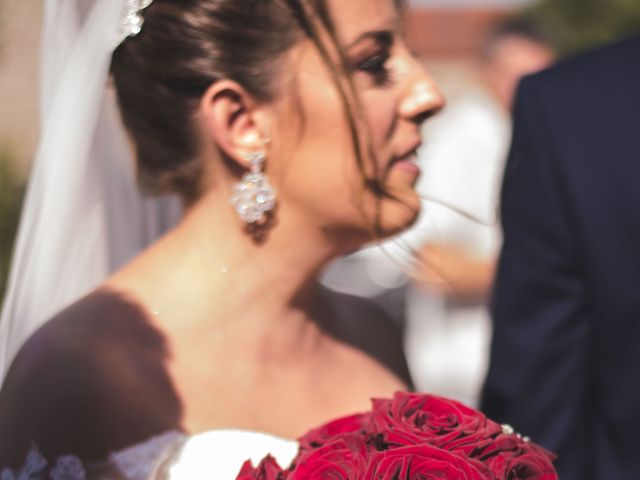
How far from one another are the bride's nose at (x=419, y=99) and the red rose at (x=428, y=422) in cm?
65

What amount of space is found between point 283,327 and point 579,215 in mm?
726

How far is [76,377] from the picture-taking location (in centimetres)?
177

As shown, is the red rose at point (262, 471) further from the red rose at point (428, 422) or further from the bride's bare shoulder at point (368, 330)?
the bride's bare shoulder at point (368, 330)

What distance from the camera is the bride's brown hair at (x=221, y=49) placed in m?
1.95

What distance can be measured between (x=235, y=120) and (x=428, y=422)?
2.61 feet

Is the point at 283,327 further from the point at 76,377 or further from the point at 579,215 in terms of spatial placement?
the point at 579,215

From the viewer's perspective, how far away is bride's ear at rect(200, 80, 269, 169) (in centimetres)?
199

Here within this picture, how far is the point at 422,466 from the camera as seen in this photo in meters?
1.41

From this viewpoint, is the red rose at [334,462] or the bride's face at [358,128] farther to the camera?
the bride's face at [358,128]

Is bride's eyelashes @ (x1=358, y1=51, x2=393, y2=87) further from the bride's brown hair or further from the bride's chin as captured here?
the bride's chin

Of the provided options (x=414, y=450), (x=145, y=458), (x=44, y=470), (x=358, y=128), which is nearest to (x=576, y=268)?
(x=358, y=128)

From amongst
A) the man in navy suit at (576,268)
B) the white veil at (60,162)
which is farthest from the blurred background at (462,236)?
the white veil at (60,162)

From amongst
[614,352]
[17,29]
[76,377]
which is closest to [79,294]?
[76,377]

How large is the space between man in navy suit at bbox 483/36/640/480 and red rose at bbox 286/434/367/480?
934mm
